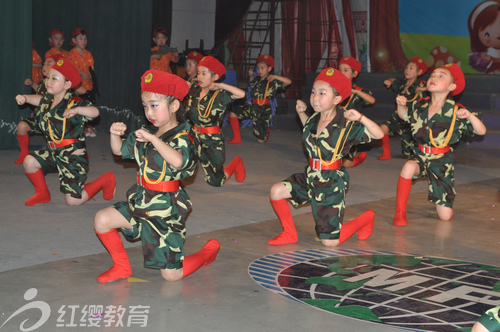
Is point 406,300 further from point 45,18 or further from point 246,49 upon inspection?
point 246,49

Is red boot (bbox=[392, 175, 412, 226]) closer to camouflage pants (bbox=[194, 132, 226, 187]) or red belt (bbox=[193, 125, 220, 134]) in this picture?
camouflage pants (bbox=[194, 132, 226, 187])

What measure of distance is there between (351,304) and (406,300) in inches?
12.3

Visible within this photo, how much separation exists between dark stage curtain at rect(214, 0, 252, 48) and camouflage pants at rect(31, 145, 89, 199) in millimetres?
8855

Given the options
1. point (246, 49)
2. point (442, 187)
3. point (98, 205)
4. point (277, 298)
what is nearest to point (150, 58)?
point (246, 49)

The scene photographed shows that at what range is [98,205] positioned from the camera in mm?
5785

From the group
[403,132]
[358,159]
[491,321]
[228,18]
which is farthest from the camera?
[228,18]

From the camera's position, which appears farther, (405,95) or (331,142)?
(405,95)

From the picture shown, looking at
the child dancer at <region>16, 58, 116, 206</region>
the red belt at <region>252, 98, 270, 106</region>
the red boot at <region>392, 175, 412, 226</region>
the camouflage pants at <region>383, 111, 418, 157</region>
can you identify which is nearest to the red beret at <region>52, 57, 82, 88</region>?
the child dancer at <region>16, 58, 116, 206</region>

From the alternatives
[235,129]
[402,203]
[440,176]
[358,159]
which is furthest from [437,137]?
[235,129]

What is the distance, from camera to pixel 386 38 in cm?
1282

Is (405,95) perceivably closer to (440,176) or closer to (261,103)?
(261,103)

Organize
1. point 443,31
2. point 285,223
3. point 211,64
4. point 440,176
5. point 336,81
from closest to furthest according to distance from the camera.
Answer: point 336,81 → point 285,223 → point 440,176 → point 211,64 → point 443,31

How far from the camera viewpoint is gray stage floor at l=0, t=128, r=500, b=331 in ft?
10.8

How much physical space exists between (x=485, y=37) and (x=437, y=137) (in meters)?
7.09
